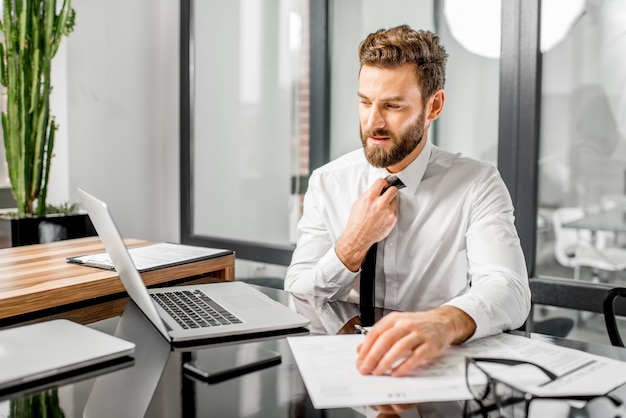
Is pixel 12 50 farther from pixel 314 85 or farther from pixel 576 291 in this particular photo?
pixel 576 291

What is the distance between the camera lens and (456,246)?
5.36ft

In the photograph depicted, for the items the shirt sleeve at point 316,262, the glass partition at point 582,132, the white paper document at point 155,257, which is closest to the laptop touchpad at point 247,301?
the shirt sleeve at point 316,262

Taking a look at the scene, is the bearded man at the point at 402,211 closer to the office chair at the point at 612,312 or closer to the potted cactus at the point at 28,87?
the office chair at the point at 612,312

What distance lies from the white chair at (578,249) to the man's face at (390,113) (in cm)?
107

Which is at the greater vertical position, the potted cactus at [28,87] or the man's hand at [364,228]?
the potted cactus at [28,87]

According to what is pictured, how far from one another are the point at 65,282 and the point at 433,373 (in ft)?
2.63

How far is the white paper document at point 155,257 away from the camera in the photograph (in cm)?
147

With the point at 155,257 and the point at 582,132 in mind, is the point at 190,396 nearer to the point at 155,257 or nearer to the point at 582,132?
the point at 155,257

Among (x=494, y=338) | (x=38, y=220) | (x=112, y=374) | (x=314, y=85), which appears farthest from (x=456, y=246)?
(x=38, y=220)

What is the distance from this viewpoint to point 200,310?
3.83ft

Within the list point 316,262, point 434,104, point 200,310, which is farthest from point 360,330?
point 434,104

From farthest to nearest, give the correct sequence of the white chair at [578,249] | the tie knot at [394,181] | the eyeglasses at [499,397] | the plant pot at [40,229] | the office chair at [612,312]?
the plant pot at [40,229], the white chair at [578,249], the tie knot at [394,181], the office chair at [612,312], the eyeglasses at [499,397]

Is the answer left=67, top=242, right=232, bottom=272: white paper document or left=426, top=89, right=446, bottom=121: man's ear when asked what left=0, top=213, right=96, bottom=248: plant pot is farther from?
left=426, top=89, right=446, bottom=121: man's ear

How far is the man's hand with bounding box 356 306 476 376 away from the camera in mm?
847
